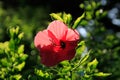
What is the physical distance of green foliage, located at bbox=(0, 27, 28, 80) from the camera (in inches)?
97.0

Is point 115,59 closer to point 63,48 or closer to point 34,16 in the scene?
point 63,48

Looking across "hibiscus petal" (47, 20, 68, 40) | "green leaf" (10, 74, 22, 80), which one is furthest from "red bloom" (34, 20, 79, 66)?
"green leaf" (10, 74, 22, 80)

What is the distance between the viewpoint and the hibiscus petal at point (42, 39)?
7.15 feet

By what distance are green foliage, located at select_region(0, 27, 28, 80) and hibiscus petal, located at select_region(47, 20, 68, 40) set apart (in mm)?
338

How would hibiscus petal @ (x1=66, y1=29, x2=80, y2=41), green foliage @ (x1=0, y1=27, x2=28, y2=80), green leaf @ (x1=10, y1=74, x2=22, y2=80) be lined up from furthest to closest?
1. green foliage @ (x1=0, y1=27, x2=28, y2=80)
2. green leaf @ (x1=10, y1=74, x2=22, y2=80)
3. hibiscus petal @ (x1=66, y1=29, x2=80, y2=41)

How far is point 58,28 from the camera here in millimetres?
2182

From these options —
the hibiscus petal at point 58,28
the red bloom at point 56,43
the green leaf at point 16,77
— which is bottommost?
the green leaf at point 16,77

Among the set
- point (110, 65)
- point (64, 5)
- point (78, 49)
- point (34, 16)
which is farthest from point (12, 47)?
point (34, 16)

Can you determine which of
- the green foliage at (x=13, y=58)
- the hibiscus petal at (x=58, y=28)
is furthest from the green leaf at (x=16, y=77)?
the hibiscus petal at (x=58, y=28)

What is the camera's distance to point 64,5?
749cm

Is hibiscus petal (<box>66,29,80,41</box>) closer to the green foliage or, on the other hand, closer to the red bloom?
the red bloom

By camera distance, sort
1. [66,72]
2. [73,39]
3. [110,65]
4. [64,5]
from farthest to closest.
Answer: [64,5]
[110,65]
[66,72]
[73,39]

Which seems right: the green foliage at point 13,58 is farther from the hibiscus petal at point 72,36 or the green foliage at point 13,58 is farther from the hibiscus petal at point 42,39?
the hibiscus petal at point 72,36

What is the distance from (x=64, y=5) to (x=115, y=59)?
3.77 metres
